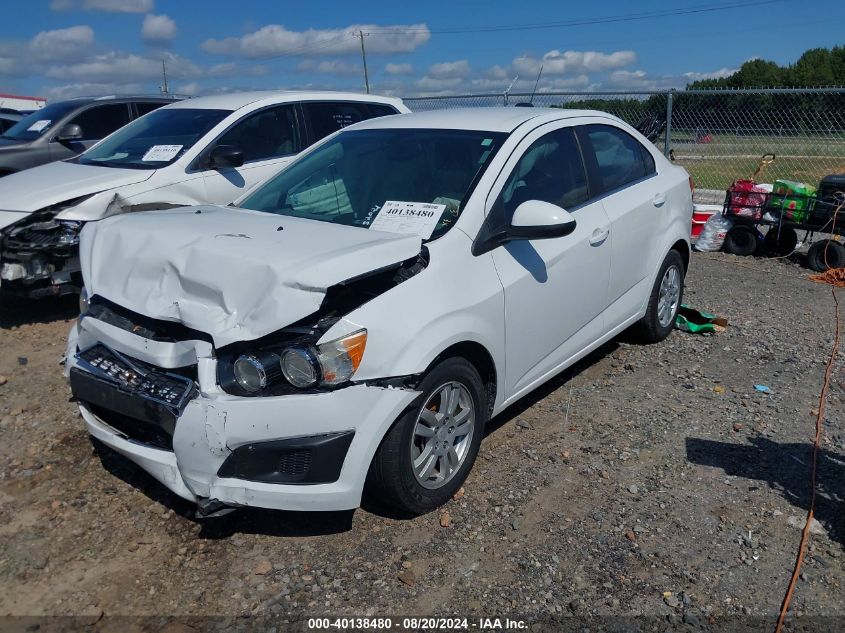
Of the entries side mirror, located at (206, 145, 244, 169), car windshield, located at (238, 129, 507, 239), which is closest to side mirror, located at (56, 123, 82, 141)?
side mirror, located at (206, 145, 244, 169)

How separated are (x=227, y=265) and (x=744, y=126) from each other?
34.6 feet

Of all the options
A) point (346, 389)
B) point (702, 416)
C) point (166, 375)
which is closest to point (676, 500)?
point (702, 416)

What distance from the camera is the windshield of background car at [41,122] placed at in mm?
8227

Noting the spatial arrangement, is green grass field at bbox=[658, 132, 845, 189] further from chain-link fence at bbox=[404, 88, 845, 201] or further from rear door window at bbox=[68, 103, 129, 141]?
rear door window at bbox=[68, 103, 129, 141]

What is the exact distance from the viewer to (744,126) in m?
11.2

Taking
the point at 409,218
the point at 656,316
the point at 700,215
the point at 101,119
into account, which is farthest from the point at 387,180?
the point at 700,215

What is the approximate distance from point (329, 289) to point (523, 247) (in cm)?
119

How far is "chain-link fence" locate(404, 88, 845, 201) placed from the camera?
1077cm

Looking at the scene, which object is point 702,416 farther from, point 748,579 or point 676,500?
point 748,579

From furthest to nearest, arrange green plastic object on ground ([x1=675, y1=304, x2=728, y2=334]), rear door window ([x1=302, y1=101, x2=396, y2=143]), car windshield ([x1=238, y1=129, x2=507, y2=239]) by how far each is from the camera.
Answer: rear door window ([x1=302, y1=101, x2=396, y2=143]) → green plastic object on ground ([x1=675, y1=304, x2=728, y2=334]) → car windshield ([x1=238, y1=129, x2=507, y2=239])

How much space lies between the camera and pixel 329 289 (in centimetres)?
Result: 292

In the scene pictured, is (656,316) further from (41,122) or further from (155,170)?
(41,122)

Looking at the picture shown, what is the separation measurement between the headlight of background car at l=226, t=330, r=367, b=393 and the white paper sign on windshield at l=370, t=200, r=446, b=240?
31.6 inches

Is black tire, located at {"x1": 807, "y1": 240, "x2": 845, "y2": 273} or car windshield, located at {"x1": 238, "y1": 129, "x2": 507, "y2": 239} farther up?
car windshield, located at {"x1": 238, "y1": 129, "x2": 507, "y2": 239}
